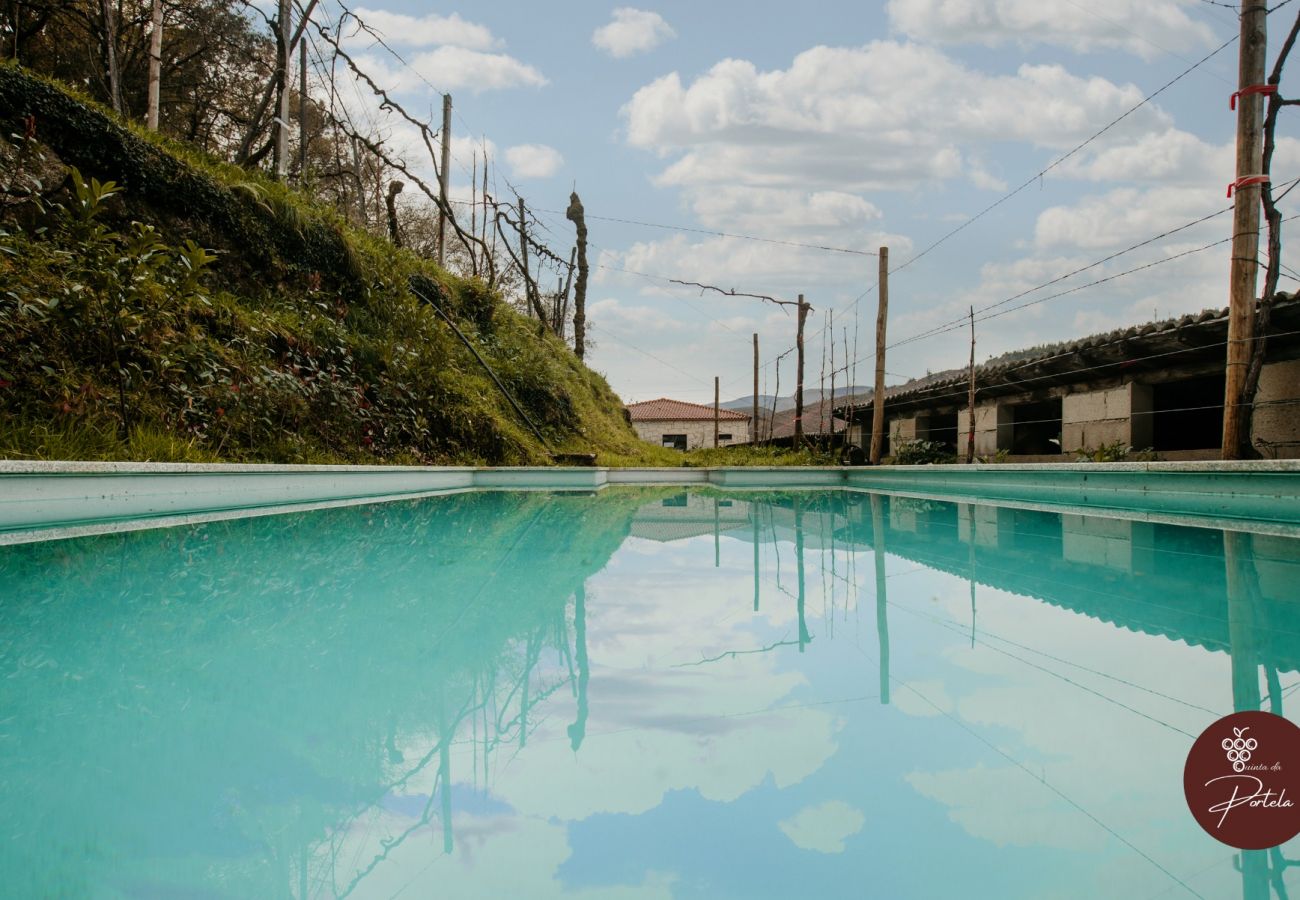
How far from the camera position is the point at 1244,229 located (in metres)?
5.38

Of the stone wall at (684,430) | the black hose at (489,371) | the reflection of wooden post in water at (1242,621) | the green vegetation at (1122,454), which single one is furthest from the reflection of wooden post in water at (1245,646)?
the stone wall at (684,430)

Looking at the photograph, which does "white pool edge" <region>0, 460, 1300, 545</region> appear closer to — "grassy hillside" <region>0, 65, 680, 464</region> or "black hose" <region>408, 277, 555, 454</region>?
"grassy hillside" <region>0, 65, 680, 464</region>

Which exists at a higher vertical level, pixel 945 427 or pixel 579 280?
pixel 579 280

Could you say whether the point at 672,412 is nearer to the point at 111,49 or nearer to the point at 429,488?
the point at 429,488

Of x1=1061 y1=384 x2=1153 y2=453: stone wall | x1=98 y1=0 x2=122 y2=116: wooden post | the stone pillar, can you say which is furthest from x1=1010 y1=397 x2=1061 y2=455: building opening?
x1=98 y1=0 x2=122 y2=116: wooden post

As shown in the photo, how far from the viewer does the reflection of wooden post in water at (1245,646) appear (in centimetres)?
86

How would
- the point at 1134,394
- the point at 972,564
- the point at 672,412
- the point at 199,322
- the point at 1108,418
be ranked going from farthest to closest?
1. the point at 672,412
2. the point at 1108,418
3. the point at 1134,394
4. the point at 199,322
5. the point at 972,564

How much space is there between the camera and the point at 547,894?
0.86 meters

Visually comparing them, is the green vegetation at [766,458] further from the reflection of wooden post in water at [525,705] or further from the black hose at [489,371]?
the reflection of wooden post in water at [525,705]

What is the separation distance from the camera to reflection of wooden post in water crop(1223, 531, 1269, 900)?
2.83 ft

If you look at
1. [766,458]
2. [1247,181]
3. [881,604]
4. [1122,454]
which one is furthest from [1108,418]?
[881,604]

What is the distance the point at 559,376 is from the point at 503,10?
575 cm

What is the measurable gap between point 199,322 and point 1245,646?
6925mm

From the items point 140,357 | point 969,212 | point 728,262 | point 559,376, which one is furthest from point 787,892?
point 728,262
